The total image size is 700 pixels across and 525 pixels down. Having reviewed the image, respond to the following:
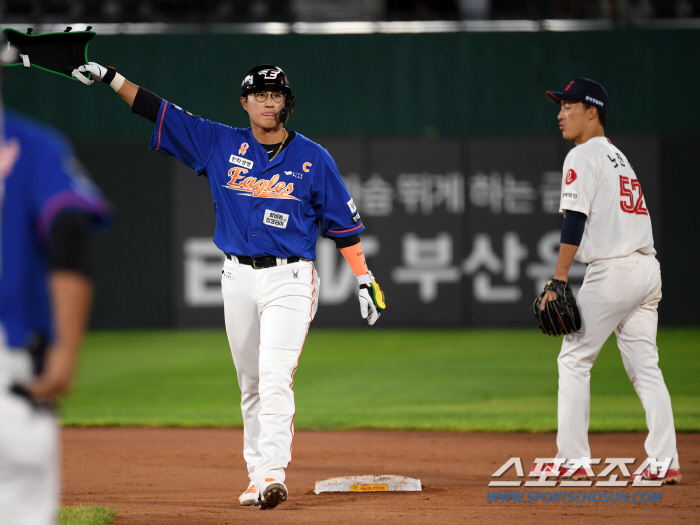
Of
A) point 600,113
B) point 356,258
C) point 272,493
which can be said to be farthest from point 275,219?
point 600,113

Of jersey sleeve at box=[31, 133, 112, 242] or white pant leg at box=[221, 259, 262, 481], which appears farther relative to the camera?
white pant leg at box=[221, 259, 262, 481]

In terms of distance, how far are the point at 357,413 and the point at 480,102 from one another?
8.47 metres

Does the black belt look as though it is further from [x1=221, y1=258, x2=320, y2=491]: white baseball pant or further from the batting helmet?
the batting helmet

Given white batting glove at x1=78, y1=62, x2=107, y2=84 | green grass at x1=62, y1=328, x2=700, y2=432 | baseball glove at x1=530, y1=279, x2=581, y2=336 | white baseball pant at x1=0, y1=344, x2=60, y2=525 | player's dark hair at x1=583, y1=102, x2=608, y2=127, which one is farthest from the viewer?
green grass at x1=62, y1=328, x2=700, y2=432

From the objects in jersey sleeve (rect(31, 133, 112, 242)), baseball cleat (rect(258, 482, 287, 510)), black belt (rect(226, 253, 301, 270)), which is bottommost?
baseball cleat (rect(258, 482, 287, 510))

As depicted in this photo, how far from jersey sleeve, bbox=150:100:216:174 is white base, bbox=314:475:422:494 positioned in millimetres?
1848

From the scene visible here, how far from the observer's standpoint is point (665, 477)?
467 cm

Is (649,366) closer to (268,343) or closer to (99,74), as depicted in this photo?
(268,343)

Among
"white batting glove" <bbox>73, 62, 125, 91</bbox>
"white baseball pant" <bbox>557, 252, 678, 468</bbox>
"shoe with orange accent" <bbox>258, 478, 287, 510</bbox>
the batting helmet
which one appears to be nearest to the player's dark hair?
"white baseball pant" <bbox>557, 252, 678, 468</bbox>

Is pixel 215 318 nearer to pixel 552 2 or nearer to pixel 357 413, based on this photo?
pixel 357 413

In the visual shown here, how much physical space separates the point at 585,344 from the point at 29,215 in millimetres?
3296

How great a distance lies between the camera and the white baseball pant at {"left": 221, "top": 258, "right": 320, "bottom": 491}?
13.7 feet

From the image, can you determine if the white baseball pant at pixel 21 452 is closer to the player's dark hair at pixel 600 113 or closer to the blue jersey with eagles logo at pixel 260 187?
the blue jersey with eagles logo at pixel 260 187

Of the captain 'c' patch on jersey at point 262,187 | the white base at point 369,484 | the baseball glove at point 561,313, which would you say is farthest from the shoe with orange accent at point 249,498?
the baseball glove at point 561,313
